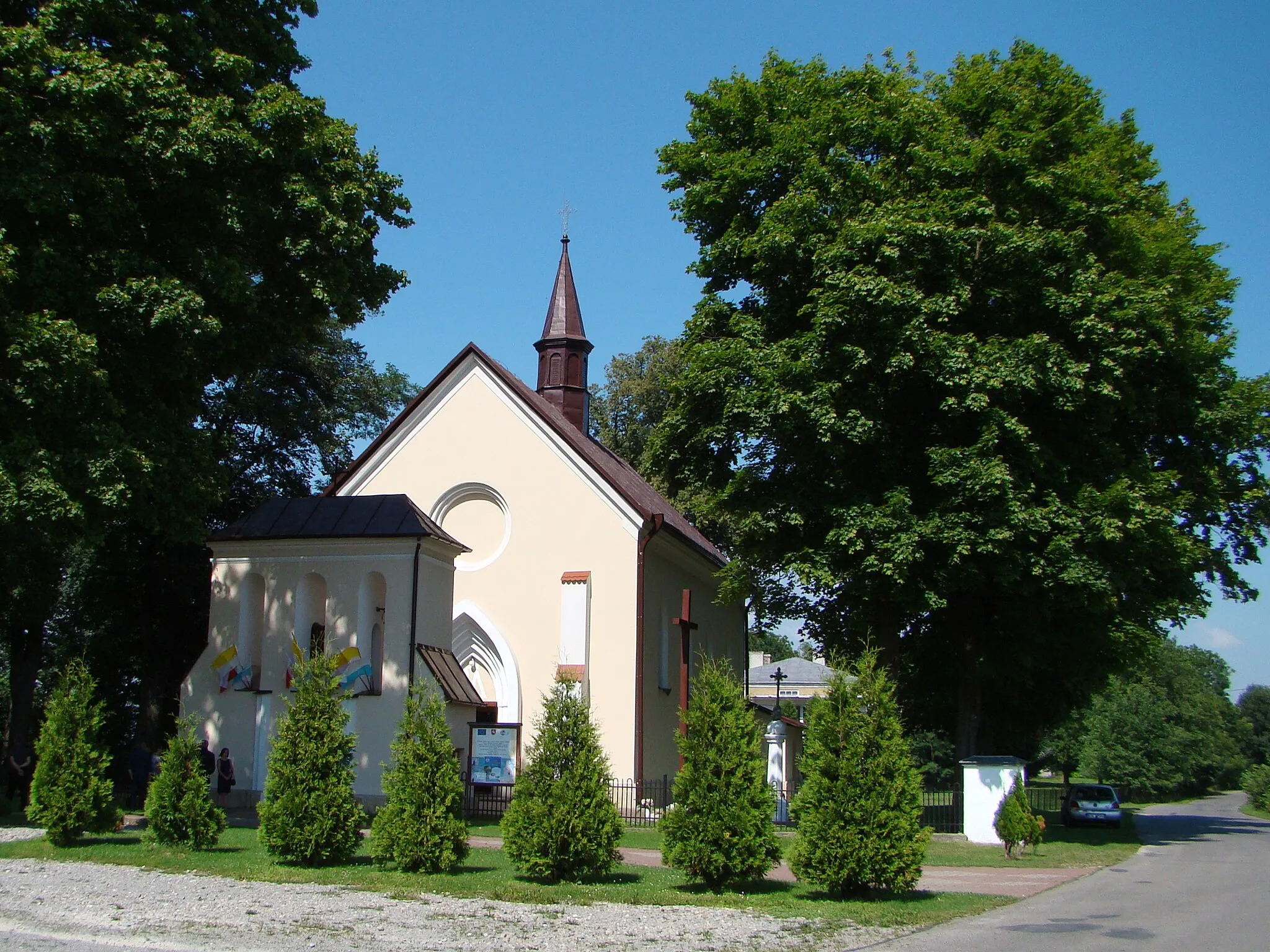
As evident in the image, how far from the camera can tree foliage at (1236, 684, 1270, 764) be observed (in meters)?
95.1

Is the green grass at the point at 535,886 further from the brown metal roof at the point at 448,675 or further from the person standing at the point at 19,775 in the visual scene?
the person standing at the point at 19,775

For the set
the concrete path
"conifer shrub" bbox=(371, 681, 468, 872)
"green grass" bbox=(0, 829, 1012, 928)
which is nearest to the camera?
"green grass" bbox=(0, 829, 1012, 928)

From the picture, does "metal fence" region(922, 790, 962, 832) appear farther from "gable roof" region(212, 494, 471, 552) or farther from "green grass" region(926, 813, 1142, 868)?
"gable roof" region(212, 494, 471, 552)

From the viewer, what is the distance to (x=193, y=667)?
20.4 meters

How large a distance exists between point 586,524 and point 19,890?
49.7ft

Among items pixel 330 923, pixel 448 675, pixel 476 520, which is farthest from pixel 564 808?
pixel 476 520

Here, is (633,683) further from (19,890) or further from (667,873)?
(19,890)

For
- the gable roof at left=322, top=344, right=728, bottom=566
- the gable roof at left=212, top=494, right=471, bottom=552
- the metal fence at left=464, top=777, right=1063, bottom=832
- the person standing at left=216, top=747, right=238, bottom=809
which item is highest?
the gable roof at left=322, top=344, right=728, bottom=566

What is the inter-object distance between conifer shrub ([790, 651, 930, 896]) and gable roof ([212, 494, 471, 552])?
998cm

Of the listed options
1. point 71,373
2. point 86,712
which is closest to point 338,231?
point 71,373

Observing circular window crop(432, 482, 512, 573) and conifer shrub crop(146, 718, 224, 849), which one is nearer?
conifer shrub crop(146, 718, 224, 849)

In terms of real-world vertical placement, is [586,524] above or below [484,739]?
above

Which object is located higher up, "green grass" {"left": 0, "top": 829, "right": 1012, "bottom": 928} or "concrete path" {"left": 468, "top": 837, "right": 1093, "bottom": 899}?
"green grass" {"left": 0, "top": 829, "right": 1012, "bottom": 928}

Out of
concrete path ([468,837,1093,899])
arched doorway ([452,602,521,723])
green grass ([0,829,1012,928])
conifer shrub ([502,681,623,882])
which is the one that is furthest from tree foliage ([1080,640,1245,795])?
conifer shrub ([502,681,623,882])
